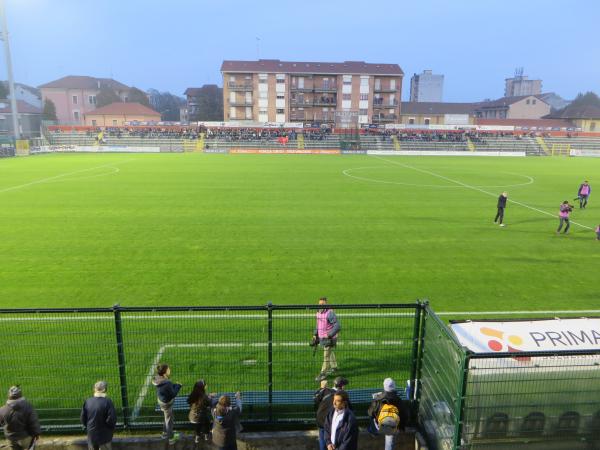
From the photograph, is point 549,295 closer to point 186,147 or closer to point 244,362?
point 244,362

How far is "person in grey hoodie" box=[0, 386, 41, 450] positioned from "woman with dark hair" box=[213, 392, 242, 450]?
222 cm

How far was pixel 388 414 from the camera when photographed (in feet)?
18.6

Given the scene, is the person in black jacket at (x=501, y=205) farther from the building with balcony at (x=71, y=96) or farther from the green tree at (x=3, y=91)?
the green tree at (x=3, y=91)

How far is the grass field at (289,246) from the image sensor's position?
1206cm

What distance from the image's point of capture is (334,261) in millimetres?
14758

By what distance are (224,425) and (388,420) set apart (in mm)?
2002

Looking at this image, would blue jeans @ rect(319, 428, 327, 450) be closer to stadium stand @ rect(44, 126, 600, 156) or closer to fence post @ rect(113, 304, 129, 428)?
fence post @ rect(113, 304, 129, 428)

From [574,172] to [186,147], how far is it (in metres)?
53.1

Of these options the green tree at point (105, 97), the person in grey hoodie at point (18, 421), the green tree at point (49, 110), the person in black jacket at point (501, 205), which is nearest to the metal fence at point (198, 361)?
the person in grey hoodie at point (18, 421)

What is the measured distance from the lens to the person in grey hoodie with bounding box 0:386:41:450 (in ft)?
17.7

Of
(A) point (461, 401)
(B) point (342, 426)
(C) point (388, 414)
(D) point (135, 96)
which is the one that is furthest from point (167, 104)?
(A) point (461, 401)

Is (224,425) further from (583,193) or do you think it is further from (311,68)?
(311,68)

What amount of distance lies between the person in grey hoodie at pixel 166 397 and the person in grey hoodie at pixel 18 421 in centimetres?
147

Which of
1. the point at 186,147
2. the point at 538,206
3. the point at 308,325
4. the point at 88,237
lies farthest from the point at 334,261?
the point at 186,147
